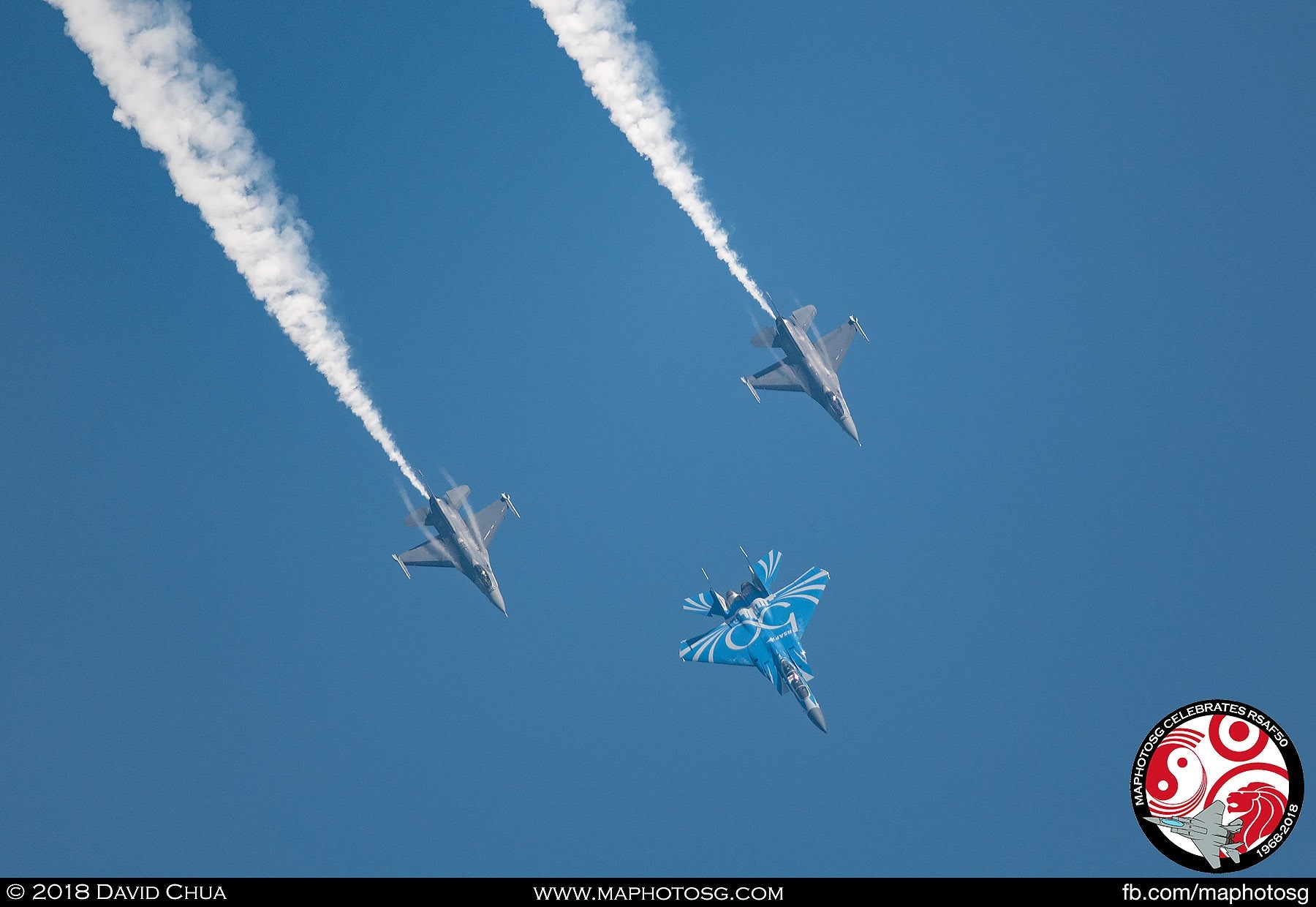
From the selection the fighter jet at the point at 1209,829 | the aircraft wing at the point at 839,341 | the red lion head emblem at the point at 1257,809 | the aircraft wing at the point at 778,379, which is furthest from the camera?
the aircraft wing at the point at 839,341

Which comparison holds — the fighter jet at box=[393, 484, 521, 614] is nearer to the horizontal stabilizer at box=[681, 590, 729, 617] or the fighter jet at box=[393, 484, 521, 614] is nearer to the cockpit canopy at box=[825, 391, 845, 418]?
the horizontal stabilizer at box=[681, 590, 729, 617]

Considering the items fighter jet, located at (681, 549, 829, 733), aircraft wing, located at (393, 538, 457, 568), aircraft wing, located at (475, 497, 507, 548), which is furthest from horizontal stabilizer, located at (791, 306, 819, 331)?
aircraft wing, located at (393, 538, 457, 568)

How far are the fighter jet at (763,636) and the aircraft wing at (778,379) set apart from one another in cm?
793

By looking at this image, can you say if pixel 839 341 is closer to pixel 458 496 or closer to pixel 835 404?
pixel 835 404

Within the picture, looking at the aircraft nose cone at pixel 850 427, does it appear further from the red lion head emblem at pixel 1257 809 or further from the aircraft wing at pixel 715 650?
the red lion head emblem at pixel 1257 809

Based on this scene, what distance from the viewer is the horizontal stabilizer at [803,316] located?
4419cm

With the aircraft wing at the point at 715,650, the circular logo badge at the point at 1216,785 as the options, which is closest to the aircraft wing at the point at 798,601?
the aircraft wing at the point at 715,650

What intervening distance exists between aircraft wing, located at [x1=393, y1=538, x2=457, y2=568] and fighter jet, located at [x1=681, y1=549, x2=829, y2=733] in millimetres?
9933
